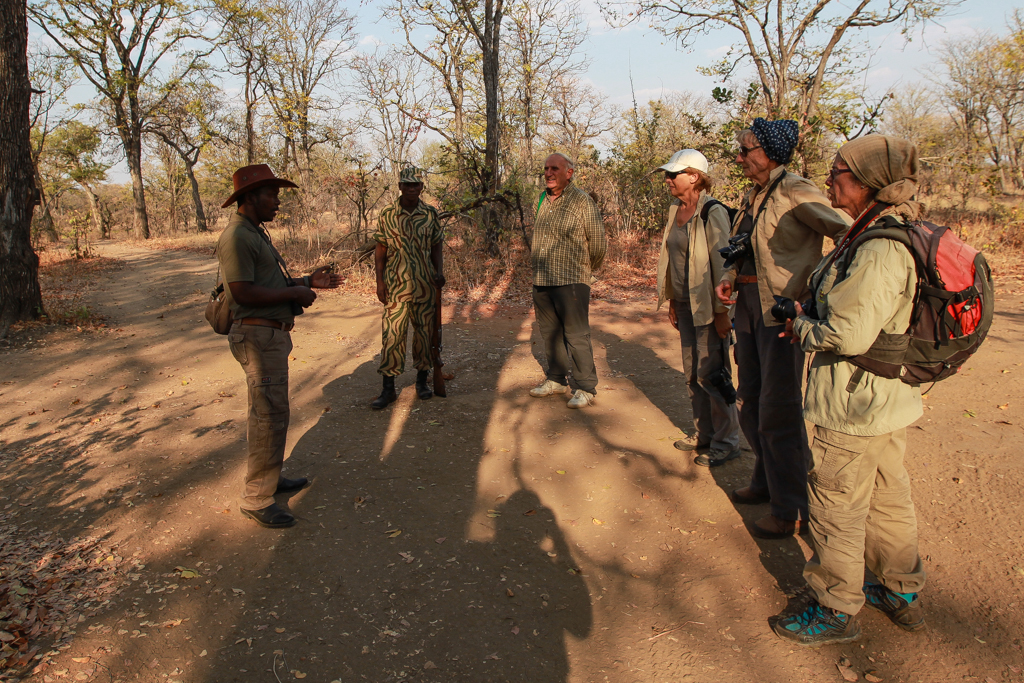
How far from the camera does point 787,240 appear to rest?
3.22m

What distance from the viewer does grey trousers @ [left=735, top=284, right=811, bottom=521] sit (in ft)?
10.6

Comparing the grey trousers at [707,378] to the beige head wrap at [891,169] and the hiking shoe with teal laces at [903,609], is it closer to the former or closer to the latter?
the hiking shoe with teal laces at [903,609]

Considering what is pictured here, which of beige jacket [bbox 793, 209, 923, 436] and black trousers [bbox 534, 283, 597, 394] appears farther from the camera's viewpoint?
black trousers [bbox 534, 283, 597, 394]

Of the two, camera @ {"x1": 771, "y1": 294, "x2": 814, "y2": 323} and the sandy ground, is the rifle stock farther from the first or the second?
camera @ {"x1": 771, "y1": 294, "x2": 814, "y2": 323}

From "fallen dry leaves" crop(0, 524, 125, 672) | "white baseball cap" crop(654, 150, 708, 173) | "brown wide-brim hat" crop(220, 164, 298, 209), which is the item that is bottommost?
"fallen dry leaves" crop(0, 524, 125, 672)

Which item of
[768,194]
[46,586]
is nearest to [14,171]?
[46,586]

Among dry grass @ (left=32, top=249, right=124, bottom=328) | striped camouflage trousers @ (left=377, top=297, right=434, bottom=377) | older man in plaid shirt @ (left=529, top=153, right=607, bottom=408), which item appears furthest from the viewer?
dry grass @ (left=32, top=249, right=124, bottom=328)

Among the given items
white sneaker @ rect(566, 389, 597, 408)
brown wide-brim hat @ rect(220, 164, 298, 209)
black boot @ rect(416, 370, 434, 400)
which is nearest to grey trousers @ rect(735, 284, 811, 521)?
white sneaker @ rect(566, 389, 597, 408)

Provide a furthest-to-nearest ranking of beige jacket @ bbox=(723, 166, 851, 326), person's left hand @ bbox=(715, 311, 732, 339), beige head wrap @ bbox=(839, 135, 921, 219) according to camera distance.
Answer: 1. person's left hand @ bbox=(715, 311, 732, 339)
2. beige jacket @ bbox=(723, 166, 851, 326)
3. beige head wrap @ bbox=(839, 135, 921, 219)

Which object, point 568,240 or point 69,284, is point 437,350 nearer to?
point 568,240

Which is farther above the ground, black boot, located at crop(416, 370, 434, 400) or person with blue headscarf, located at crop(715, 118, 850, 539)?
person with blue headscarf, located at crop(715, 118, 850, 539)

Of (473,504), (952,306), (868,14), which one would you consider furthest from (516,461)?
(868,14)

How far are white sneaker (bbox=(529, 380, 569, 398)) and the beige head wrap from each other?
3736 millimetres

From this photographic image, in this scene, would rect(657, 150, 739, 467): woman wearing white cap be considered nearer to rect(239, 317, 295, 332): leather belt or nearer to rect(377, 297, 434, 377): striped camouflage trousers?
rect(377, 297, 434, 377): striped camouflage trousers
